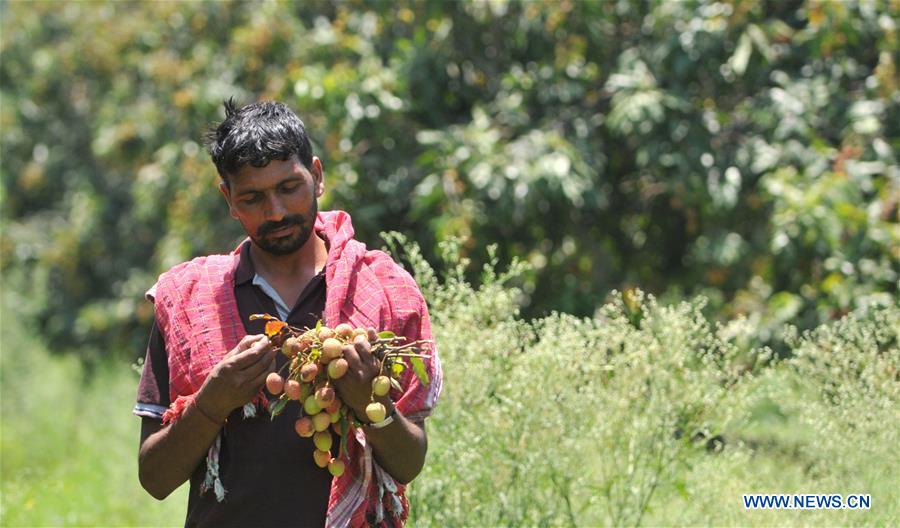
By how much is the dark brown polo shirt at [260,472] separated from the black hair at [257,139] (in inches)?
10.7

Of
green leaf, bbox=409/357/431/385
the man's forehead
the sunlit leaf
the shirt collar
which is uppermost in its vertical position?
the man's forehead

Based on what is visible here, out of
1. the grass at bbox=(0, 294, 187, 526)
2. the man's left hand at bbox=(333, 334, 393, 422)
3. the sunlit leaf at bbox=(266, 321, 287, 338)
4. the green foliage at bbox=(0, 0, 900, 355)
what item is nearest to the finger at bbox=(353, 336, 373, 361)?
the man's left hand at bbox=(333, 334, 393, 422)

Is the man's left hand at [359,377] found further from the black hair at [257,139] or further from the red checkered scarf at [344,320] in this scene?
the black hair at [257,139]

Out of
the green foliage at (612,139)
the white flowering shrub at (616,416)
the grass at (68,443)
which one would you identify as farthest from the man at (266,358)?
the green foliage at (612,139)

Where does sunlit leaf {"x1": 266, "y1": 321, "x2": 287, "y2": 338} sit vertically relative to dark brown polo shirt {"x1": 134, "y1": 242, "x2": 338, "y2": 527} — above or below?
above

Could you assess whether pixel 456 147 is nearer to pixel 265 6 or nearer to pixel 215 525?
pixel 265 6

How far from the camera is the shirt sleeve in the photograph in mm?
2008

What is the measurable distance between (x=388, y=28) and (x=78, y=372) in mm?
4654

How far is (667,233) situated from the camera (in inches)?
226

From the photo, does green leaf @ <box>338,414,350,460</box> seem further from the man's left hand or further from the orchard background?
the orchard background

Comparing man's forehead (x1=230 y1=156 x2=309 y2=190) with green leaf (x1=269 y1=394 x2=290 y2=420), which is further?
man's forehead (x1=230 y1=156 x2=309 y2=190)

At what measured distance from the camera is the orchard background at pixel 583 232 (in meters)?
2.89

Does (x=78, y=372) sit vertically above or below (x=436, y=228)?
above

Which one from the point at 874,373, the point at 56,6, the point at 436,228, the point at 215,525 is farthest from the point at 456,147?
the point at 56,6
